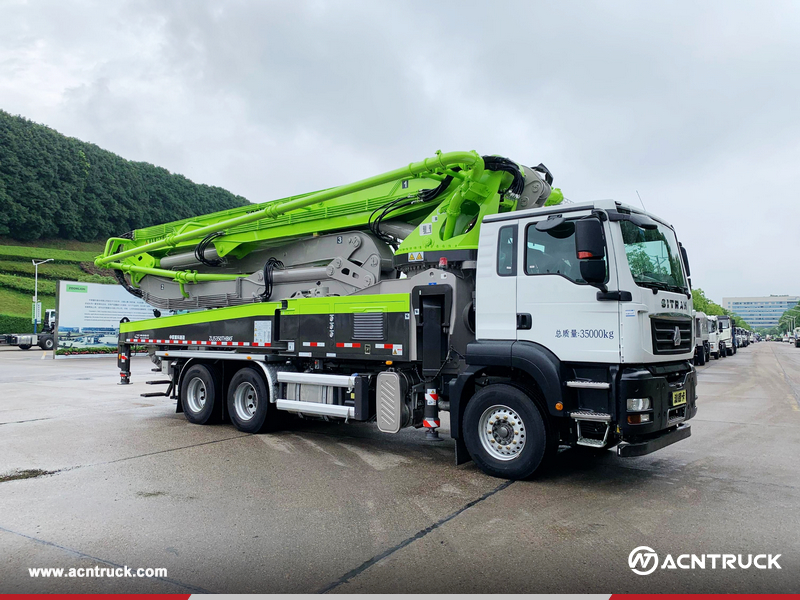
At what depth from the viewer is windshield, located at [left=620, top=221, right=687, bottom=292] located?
5.85m

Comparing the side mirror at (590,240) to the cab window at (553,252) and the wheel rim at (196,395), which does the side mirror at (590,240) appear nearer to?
the cab window at (553,252)

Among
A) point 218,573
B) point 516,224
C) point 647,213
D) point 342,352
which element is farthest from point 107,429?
point 647,213

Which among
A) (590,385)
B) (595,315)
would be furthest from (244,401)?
(595,315)

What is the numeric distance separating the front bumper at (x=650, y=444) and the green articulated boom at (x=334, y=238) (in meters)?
2.59

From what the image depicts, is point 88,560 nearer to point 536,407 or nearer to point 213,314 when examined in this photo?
point 536,407

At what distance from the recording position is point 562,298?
5906 mm

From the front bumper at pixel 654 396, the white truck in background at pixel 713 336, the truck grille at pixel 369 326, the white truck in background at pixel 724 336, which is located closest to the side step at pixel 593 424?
the front bumper at pixel 654 396

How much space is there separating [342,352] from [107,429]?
426 centimetres

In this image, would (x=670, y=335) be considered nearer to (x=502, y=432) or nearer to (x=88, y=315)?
(x=502, y=432)

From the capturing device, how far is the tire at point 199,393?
31.2ft

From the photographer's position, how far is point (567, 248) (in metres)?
5.94

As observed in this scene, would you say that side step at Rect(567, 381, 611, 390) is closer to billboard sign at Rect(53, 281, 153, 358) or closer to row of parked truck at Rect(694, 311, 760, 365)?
row of parked truck at Rect(694, 311, 760, 365)

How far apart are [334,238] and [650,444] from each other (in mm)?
5177

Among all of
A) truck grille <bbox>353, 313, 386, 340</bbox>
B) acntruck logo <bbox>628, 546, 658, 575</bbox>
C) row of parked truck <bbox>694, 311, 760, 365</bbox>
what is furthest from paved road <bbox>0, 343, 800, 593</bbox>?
row of parked truck <bbox>694, 311, 760, 365</bbox>
